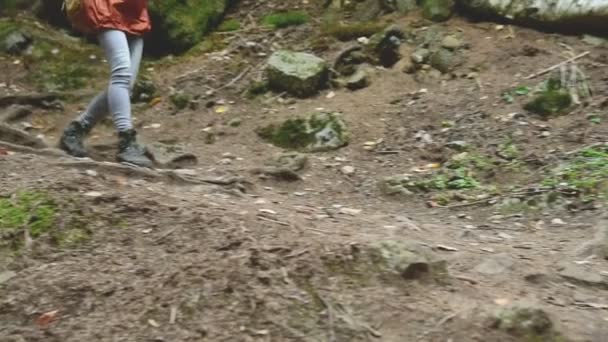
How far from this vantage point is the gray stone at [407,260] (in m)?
3.11

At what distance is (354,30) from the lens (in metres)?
7.30

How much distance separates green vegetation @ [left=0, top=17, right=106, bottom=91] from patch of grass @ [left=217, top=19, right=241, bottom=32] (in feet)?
4.20

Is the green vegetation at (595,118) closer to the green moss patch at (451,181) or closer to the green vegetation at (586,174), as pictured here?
the green vegetation at (586,174)

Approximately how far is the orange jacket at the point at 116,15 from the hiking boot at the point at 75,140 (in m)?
0.66

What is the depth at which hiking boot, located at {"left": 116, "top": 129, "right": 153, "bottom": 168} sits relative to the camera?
4566 millimetres

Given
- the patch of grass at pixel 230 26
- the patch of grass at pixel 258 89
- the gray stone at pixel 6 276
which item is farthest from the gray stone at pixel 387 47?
the gray stone at pixel 6 276

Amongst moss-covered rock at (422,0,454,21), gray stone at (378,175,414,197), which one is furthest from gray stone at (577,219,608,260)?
moss-covered rock at (422,0,454,21)

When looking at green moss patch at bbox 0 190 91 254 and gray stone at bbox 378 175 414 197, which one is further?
gray stone at bbox 378 175 414 197

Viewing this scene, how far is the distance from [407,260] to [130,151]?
212 cm

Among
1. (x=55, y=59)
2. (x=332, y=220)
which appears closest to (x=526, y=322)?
(x=332, y=220)

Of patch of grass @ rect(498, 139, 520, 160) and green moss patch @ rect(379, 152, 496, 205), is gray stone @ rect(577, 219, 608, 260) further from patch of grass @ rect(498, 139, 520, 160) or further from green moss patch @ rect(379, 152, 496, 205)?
patch of grass @ rect(498, 139, 520, 160)

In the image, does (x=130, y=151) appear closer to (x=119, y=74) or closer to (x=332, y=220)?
(x=119, y=74)

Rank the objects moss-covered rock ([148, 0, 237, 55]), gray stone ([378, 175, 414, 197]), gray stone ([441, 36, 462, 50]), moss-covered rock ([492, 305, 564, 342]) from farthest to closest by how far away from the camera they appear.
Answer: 1. moss-covered rock ([148, 0, 237, 55])
2. gray stone ([441, 36, 462, 50])
3. gray stone ([378, 175, 414, 197])
4. moss-covered rock ([492, 305, 564, 342])

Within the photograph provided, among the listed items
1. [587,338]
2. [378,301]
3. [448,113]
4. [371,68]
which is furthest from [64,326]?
[371,68]
